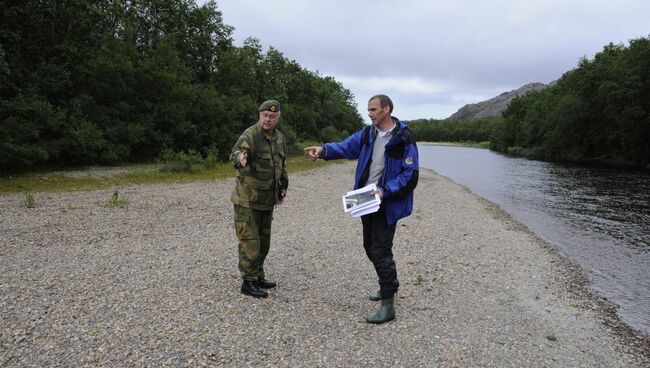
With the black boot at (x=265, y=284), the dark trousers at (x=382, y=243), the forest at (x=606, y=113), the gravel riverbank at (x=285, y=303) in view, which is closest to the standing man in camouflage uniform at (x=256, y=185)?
the black boot at (x=265, y=284)

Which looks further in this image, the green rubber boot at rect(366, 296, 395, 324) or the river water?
the river water

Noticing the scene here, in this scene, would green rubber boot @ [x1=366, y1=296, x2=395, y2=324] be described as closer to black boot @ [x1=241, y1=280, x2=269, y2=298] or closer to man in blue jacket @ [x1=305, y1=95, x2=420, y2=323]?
man in blue jacket @ [x1=305, y1=95, x2=420, y2=323]

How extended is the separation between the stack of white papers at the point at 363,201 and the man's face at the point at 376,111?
800 millimetres

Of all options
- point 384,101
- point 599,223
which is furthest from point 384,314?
point 599,223

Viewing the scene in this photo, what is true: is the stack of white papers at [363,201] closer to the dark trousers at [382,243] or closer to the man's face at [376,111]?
the dark trousers at [382,243]

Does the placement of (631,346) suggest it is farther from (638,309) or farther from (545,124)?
(545,124)

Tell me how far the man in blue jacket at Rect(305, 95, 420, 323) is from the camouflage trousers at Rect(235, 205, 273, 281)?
58.3 inches

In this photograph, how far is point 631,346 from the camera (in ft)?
19.0

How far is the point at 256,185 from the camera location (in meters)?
5.82

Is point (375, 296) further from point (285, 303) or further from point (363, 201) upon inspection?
point (363, 201)

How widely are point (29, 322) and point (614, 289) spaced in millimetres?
9838

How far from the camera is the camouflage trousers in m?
5.83

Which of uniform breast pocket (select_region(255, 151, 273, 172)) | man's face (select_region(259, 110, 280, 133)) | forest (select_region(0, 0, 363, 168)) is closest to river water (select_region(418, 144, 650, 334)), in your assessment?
uniform breast pocket (select_region(255, 151, 273, 172))

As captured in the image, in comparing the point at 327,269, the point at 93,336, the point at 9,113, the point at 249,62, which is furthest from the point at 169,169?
the point at 249,62
